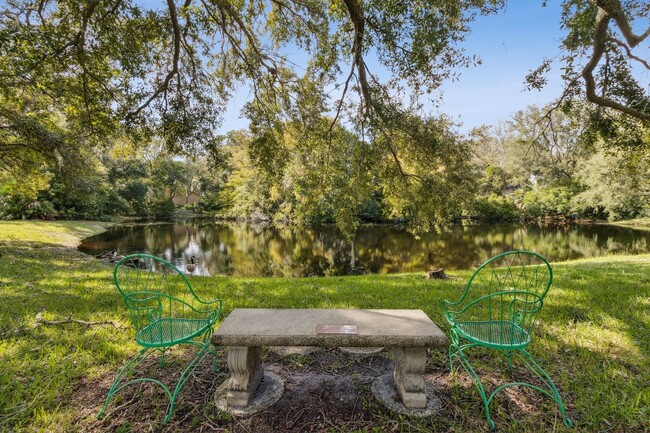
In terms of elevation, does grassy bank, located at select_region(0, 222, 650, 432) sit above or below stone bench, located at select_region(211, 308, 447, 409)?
below

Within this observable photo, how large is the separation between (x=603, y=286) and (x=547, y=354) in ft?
10.5

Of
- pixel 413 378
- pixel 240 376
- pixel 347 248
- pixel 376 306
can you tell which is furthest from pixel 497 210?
pixel 240 376

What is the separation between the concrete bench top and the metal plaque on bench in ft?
0.08

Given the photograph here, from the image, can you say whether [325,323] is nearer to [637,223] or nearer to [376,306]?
[376,306]

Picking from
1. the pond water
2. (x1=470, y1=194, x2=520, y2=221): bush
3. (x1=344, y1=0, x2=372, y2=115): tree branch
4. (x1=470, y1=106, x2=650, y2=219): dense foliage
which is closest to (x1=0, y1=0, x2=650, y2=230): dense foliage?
(x1=344, y1=0, x2=372, y2=115): tree branch

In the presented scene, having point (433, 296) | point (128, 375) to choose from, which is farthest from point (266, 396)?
point (433, 296)

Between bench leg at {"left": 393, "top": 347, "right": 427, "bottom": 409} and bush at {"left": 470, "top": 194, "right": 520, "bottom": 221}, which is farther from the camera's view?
bush at {"left": 470, "top": 194, "right": 520, "bottom": 221}

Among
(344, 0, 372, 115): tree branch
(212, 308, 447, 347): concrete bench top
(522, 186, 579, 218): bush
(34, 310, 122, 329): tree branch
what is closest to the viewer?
(212, 308, 447, 347): concrete bench top

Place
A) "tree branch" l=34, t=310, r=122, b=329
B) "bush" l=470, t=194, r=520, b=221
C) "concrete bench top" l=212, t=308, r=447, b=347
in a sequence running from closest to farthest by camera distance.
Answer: "concrete bench top" l=212, t=308, r=447, b=347, "tree branch" l=34, t=310, r=122, b=329, "bush" l=470, t=194, r=520, b=221

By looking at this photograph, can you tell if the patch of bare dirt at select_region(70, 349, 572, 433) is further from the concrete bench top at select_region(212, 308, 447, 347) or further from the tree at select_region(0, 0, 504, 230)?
the tree at select_region(0, 0, 504, 230)

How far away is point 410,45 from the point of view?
459 cm

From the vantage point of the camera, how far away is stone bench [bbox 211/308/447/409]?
2.14 meters

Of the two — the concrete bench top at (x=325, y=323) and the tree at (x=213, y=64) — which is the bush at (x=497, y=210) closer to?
the tree at (x=213, y=64)

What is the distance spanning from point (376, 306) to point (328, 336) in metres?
2.66
